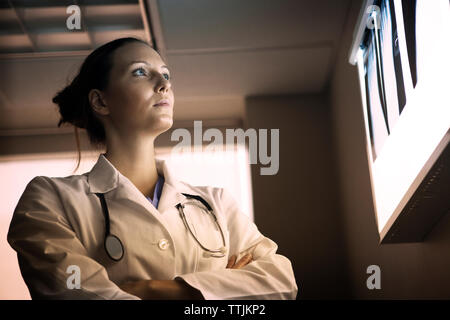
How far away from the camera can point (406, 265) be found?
166 cm

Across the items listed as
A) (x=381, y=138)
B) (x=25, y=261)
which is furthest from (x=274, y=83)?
(x=25, y=261)

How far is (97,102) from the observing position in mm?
1683

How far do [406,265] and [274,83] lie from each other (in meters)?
0.88

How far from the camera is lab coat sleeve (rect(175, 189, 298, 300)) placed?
1356 mm

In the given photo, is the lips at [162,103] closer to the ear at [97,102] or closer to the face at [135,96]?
the face at [135,96]

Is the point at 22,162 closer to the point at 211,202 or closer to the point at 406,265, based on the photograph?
the point at 211,202

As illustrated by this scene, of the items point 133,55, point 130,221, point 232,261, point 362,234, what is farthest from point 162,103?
point 362,234

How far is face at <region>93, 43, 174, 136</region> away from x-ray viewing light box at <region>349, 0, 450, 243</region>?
606 millimetres

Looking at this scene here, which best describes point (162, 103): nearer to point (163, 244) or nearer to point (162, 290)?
point (163, 244)

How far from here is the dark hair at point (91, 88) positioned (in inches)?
66.0

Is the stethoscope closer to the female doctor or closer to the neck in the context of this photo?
the female doctor

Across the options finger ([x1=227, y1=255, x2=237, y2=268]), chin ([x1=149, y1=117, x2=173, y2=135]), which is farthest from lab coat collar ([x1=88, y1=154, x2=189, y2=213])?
finger ([x1=227, y1=255, x2=237, y2=268])

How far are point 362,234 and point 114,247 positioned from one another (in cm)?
91

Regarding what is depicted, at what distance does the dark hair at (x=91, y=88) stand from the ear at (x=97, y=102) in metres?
0.01
